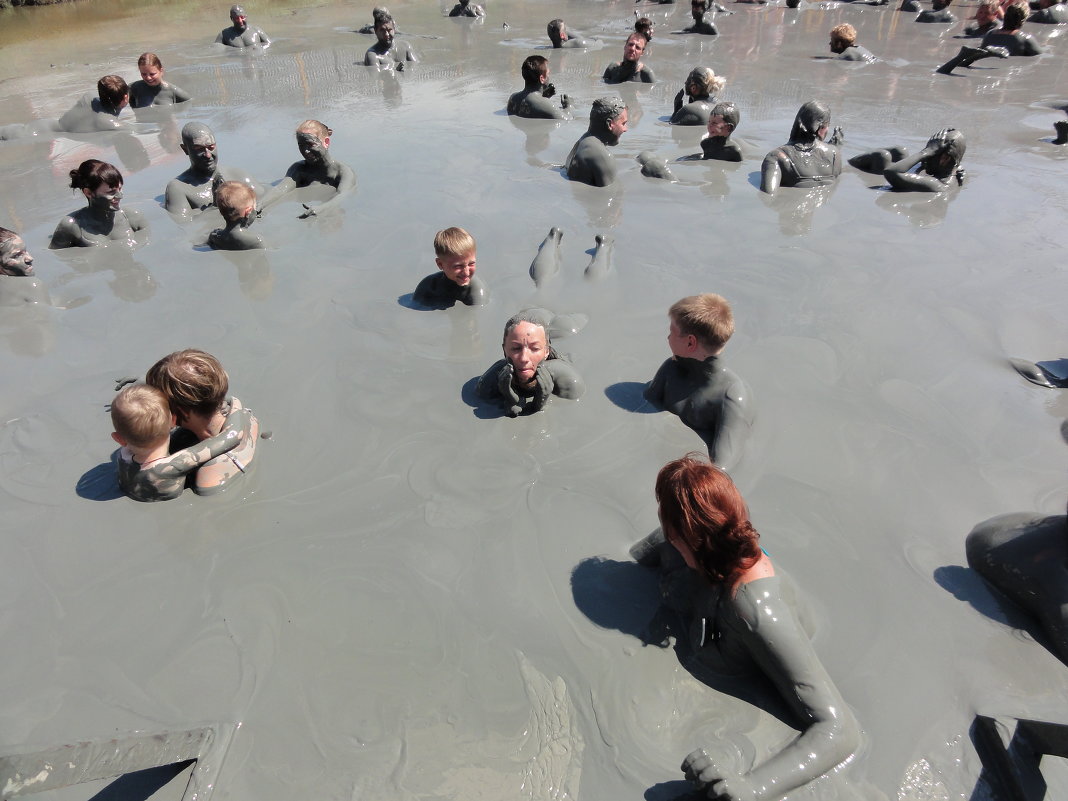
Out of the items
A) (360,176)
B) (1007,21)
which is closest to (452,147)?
(360,176)

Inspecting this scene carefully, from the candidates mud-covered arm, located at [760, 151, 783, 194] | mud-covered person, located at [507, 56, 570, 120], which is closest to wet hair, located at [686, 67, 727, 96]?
mud-covered person, located at [507, 56, 570, 120]

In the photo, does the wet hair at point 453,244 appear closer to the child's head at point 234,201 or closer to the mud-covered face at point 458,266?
the mud-covered face at point 458,266

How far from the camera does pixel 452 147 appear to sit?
9.31m

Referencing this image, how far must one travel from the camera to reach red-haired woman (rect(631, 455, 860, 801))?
246 centimetres

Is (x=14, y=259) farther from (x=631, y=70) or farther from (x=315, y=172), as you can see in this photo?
(x=631, y=70)

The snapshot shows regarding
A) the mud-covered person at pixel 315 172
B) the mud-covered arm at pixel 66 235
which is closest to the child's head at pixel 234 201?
the mud-covered person at pixel 315 172

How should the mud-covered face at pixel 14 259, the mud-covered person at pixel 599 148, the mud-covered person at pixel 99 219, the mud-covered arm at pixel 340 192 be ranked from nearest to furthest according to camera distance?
the mud-covered face at pixel 14 259 < the mud-covered person at pixel 99 219 < the mud-covered arm at pixel 340 192 < the mud-covered person at pixel 599 148

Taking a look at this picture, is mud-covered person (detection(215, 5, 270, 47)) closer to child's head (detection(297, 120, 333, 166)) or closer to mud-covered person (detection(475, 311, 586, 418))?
child's head (detection(297, 120, 333, 166))

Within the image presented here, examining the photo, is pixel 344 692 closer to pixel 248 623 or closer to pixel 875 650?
pixel 248 623

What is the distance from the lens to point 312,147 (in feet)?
25.0

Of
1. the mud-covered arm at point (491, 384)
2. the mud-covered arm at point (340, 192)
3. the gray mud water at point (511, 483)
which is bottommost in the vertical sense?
the gray mud water at point (511, 483)

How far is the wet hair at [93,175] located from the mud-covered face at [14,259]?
0.85 metres

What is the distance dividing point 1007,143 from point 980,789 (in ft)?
31.5

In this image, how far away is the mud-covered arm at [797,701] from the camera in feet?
8.11
